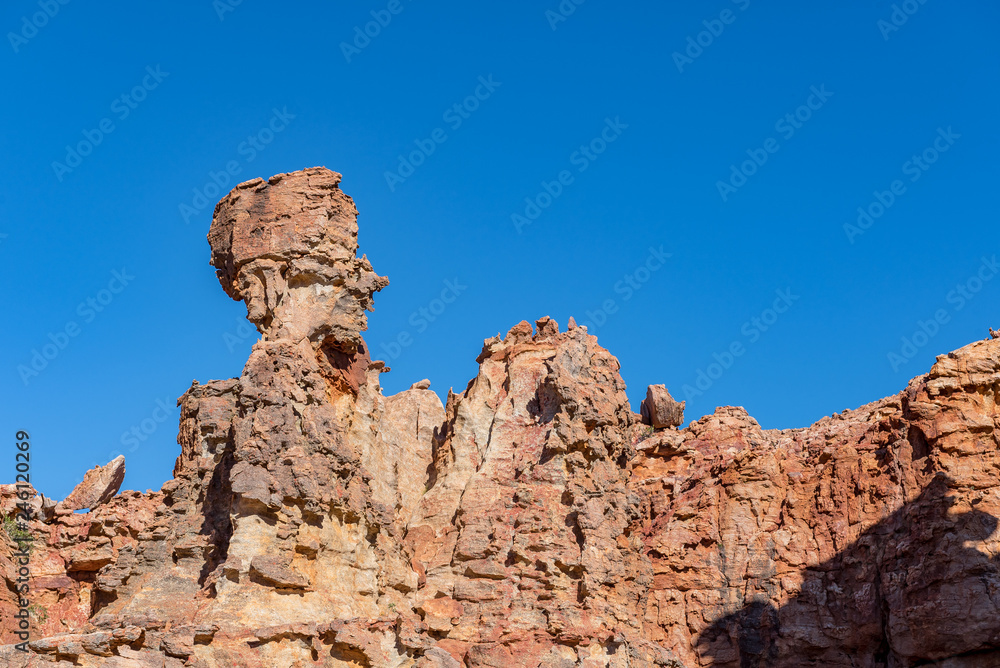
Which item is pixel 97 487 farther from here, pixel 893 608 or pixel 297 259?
pixel 893 608

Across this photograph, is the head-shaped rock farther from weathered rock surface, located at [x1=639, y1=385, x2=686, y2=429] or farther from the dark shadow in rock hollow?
the dark shadow in rock hollow

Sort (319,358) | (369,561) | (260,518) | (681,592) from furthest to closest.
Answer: (681,592), (319,358), (369,561), (260,518)

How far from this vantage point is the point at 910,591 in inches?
1303

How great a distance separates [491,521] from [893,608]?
11.0m

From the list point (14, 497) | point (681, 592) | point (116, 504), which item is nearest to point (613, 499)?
point (681, 592)

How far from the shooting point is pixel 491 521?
1336 inches

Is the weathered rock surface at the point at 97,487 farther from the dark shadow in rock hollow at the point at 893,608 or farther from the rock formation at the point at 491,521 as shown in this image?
the dark shadow in rock hollow at the point at 893,608

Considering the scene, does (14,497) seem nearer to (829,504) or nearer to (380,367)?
(380,367)

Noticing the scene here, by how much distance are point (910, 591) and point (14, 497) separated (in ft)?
81.7

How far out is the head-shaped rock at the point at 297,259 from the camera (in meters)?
34.9

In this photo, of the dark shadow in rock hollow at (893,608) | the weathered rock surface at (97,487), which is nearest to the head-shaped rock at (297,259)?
the weathered rock surface at (97,487)

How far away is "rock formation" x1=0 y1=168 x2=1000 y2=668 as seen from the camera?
30.3 meters

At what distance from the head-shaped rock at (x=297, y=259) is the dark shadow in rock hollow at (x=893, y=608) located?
14.1 meters

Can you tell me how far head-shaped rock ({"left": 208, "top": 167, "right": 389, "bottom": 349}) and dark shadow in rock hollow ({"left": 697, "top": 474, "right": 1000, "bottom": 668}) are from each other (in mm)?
14072
